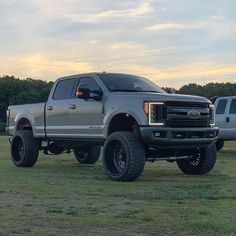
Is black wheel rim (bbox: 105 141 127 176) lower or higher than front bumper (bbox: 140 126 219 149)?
lower

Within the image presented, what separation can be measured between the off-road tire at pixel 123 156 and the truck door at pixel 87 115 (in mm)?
570

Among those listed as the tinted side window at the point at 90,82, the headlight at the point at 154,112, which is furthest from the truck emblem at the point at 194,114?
the tinted side window at the point at 90,82

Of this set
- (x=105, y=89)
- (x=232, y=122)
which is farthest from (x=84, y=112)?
(x=232, y=122)

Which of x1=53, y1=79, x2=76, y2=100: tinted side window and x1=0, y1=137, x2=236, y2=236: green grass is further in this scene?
x1=53, y1=79, x2=76, y2=100: tinted side window

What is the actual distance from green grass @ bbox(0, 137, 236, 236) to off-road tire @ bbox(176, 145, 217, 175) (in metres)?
0.28

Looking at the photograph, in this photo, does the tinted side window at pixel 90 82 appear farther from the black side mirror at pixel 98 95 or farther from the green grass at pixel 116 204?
the green grass at pixel 116 204

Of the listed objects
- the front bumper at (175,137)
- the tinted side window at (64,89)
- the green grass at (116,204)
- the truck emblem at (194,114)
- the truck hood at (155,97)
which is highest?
the tinted side window at (64,89)

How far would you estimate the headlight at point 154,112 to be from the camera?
10.6 metres

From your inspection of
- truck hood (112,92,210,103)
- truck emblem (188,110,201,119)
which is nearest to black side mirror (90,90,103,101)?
truck hood (112,92,210,103)

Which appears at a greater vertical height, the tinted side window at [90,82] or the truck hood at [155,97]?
the tinted side window at [90,82]

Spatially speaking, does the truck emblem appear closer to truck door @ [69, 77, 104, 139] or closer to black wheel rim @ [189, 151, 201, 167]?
black wheel rim @ [189, 151, 201, 167]

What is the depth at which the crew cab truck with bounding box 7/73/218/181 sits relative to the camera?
34.9ft

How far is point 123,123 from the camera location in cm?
Answer: 1149

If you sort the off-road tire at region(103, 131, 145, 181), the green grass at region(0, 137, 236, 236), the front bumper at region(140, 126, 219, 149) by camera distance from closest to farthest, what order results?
the green grass at region(0, 137, 236, 236), the front bumper at region(140, 126, 219, 149), the off-road tire at region(103, 131, 145, 181)
